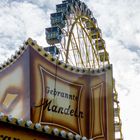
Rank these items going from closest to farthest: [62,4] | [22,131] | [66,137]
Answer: [22,131]
[66,137]
[62,4]

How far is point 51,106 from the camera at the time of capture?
8414 mm

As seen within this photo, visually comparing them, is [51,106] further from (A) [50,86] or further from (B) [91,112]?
(B) [91,112]

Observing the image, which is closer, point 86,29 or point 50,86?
point 50,86

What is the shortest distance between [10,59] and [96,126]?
2.48m

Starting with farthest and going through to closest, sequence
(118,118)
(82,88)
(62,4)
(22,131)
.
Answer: (118,118) → (62,4) → (82,88) → (22,131)

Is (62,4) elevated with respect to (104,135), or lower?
elevated

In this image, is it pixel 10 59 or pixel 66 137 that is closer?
pixel 66 137

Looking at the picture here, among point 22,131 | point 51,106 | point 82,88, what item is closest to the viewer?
point 22,131

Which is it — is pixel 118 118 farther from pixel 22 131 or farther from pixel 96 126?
pixel 22 131

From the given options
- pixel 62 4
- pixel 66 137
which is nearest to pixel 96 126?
pixel 66 137

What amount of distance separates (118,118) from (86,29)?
15.1ft

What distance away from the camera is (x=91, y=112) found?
8.95 m

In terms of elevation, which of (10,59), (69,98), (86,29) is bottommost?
(69,98)

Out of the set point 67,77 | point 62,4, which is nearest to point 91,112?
point 67,77
